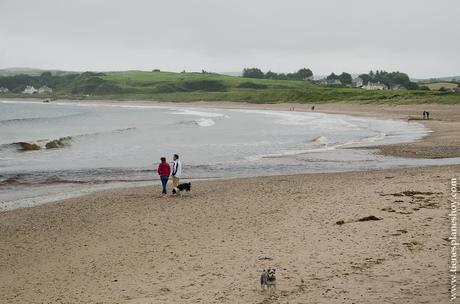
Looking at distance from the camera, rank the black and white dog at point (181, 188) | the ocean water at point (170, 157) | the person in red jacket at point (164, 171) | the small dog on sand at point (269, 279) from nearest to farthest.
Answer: the small dog on sand at point (269, 279)
the black and white dog at point (181, 188)
the person in red jacket at point (164, 171)
the ocean water at point (170, 157)

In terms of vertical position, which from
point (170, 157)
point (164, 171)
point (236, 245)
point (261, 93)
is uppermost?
point (261, 93)

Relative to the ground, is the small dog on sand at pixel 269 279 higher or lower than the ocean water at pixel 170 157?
higher

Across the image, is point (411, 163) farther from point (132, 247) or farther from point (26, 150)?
point (26, 150)

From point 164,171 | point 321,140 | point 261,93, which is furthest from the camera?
point 261,93

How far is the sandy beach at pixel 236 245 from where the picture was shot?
1017cm

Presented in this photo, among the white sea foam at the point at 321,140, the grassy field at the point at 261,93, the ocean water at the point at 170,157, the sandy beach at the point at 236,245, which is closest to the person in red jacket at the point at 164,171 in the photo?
the sandy beach at the point at 236,245

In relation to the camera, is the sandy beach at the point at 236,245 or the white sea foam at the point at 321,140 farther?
the white sea foam at the point at 321,140

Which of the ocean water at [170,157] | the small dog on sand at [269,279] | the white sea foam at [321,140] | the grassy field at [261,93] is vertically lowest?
the ocean water at [170,157]

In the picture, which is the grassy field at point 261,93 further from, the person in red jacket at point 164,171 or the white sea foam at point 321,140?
the person in red jacket at point 164,171

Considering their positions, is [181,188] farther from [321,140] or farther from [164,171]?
[321,140]

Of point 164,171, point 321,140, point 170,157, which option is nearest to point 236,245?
point 164,171

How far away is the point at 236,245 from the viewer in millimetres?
13305

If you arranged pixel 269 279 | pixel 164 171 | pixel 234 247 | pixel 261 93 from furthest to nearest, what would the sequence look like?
1. pixel 261 93
2. pixel 164 171
3. pixel 234 247
4. pixel 269 279

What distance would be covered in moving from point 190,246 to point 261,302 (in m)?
4.30
